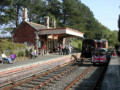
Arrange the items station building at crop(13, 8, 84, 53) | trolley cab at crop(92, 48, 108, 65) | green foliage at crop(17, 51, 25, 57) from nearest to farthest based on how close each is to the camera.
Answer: trolley cab at crop(92, 48, 108, 65) → green foliage at crop(17, 51, 25, 57) → station building at crop(13, 8, 84, 53)

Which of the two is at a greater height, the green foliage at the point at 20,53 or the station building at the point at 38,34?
the station building at the point at 38,34

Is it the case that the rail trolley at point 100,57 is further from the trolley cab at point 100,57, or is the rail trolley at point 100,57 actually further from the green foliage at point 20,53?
the green foliage at point 20,53

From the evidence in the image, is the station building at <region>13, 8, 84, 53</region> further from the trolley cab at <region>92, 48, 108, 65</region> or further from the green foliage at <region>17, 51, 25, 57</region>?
the trolley cab at <region>92, 48, 108, 65</region>

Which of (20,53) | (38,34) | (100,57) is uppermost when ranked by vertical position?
(38,34)

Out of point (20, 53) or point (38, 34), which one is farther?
point (38, 34)

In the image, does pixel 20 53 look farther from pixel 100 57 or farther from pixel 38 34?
pixel 100 57

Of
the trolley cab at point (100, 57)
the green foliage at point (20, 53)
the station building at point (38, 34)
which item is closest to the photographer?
the trolley cab at point (100, 57)

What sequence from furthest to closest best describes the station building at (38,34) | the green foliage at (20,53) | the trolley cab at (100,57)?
the station building at (38,34), the green foliage at (20,53), the trolley cab at (100,57)

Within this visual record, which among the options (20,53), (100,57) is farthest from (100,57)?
(20,53)

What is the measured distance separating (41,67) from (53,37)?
14.2 metres

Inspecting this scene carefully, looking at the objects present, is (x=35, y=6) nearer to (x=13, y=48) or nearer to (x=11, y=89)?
(x=13, y=48)

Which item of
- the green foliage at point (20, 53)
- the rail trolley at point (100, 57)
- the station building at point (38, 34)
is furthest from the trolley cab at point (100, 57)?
the green foliage at point (20, 53)

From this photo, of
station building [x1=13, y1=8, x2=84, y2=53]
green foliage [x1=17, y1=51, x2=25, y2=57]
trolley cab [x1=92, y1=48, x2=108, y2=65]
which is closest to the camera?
trolley cab [x1=92, y1=48, x2=108, y2=65]

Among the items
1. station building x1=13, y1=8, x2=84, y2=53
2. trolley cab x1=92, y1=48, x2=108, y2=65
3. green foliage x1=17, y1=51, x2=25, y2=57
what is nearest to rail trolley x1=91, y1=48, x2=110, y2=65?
trolley cab x1=92, y1=48, x2=108, y2=65
